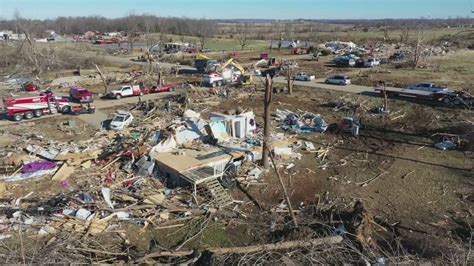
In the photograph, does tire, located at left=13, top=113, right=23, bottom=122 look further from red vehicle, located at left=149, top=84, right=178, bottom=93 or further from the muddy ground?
the muddy ground

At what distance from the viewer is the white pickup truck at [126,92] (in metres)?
36.4

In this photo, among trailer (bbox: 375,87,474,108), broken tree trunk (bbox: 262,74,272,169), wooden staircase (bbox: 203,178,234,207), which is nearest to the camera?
wooden staircase (bbox: 203,178,234,207)

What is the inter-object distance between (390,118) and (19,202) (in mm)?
22493

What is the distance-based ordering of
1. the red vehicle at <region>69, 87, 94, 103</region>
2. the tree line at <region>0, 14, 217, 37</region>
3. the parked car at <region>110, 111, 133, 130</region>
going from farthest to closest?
the tree line at <region>0, 14, 217, 37</region>
the red vehicle at <region>69, 87, 94, 103</region>
the parked car at <region>110, 111, 133, 130</region>

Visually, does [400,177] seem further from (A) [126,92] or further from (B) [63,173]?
(A) [126,92]

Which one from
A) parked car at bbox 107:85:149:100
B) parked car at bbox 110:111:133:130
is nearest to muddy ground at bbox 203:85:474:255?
parked car at bbox 110:111:133:130

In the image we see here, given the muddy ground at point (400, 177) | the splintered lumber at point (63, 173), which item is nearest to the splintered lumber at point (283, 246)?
the muddy ground at point (400, 177)

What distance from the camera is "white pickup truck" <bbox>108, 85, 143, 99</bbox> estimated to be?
36.4m

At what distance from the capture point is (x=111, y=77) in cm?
4709

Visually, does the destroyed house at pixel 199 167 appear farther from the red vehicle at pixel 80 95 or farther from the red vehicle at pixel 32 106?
the red vehicle at pixel 80 95

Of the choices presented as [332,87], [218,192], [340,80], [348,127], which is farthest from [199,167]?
[340,80]

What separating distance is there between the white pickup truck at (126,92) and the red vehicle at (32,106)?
546 cm

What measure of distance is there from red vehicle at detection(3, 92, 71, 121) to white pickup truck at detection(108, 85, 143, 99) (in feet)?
17.9

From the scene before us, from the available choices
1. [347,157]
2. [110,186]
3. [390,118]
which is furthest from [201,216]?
[390,118]
